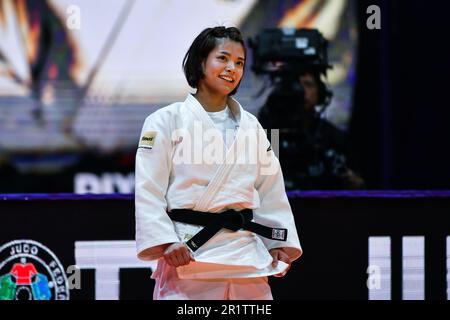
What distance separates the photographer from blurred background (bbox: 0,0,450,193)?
16.5 ft

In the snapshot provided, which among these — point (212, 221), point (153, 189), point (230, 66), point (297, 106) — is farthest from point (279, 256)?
point (297, 106)

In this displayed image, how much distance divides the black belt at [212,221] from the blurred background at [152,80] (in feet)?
6.25

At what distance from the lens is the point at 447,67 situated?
507 centimetres

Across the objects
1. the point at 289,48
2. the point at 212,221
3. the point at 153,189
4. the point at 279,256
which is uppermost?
the point at 289,48

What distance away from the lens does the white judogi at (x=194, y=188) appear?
3.14 m

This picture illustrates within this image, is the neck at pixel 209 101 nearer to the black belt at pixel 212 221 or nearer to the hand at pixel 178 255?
the black belt at pixel 212 221

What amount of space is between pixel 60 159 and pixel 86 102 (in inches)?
15.4

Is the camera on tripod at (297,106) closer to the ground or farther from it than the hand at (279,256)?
farther from it

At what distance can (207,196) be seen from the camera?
3170 mm

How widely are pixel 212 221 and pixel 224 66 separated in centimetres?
64

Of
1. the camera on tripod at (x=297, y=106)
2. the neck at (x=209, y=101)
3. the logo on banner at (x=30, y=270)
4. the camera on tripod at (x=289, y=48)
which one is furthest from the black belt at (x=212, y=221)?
the camera on tripod at (x=289, y=48)

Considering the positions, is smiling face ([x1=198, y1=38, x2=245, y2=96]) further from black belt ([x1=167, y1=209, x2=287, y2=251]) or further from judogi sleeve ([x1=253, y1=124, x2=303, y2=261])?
black belt ([x1=167, y1=209, x2=287, y2=251])

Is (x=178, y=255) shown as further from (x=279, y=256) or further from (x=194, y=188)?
(x=279, y=256)
